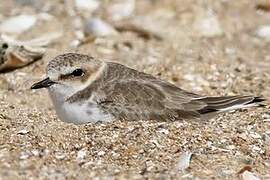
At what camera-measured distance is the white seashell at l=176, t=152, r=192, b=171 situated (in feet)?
13.1

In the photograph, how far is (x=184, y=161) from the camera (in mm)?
4043

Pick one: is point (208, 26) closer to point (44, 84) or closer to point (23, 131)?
point (44, 84)

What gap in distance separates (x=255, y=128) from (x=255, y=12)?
12.7 feet

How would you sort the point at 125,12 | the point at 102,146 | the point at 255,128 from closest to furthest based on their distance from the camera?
1. the point at 102,146
2. the point at 255,128
3. the point at 125,12

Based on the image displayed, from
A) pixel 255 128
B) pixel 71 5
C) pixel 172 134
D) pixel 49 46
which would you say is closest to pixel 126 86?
pixel 172 134

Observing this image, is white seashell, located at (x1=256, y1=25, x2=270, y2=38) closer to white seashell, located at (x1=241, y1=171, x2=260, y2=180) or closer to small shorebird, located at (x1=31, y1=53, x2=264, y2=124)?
small shorebird, located at (x1=31, y1=53, x2=264, y2=124)

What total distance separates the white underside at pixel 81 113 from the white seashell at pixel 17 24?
2529mm

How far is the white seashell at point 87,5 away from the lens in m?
7.95

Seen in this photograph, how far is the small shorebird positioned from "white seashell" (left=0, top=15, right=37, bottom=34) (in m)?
2.24

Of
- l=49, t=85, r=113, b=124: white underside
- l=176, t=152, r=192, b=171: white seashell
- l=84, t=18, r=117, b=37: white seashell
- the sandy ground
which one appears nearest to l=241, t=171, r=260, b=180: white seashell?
the sandy ground

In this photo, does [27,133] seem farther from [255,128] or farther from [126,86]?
[255,128]

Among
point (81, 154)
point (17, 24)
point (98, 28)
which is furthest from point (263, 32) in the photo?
point (81, 154)

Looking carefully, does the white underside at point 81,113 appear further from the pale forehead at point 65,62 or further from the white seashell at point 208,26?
the white seashell at point 208,26

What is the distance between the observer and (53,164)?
12.9 ft
